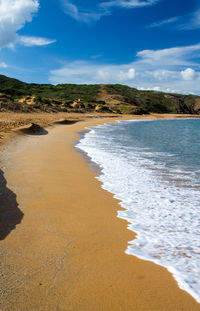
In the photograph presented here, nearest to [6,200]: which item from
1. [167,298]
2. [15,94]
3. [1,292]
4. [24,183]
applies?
[24,183]

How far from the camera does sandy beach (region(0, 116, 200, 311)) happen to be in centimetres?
216

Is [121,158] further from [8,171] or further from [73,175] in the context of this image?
[8,171]

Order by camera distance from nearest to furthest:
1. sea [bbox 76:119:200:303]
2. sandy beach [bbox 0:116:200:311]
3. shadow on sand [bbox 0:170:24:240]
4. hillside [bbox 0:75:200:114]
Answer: sandy beach [bbox 0:116:200:311] < sea [bbox 76:119:200:303] < shadow on sand [bbox 0:170:24:240] < hillside [bbox 0:75:200:114]

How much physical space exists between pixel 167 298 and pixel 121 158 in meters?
6.73

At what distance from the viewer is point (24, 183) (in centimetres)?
531

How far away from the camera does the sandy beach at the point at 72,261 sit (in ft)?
7.10

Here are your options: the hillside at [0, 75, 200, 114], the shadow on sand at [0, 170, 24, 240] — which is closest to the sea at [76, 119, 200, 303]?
the shadow on sand at [0, 170, 24, 240]

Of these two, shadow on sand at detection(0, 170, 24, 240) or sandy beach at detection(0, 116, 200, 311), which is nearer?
sandy beach at detection(0, 116, 200, 311)

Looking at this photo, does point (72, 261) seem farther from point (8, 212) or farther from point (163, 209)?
point (163, 209)

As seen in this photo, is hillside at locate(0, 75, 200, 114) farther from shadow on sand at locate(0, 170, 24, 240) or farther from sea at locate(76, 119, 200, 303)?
shadow on sand at locate(0, 170, 24, 240)

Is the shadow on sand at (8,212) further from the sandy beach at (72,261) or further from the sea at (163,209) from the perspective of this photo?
the sea at (163,209)

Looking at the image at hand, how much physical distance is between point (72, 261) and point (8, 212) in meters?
1.62

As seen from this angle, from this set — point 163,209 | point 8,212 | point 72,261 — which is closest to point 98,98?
point 163,209

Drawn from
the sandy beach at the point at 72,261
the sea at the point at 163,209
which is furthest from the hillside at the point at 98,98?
the sandy beach at the point at 72,261
